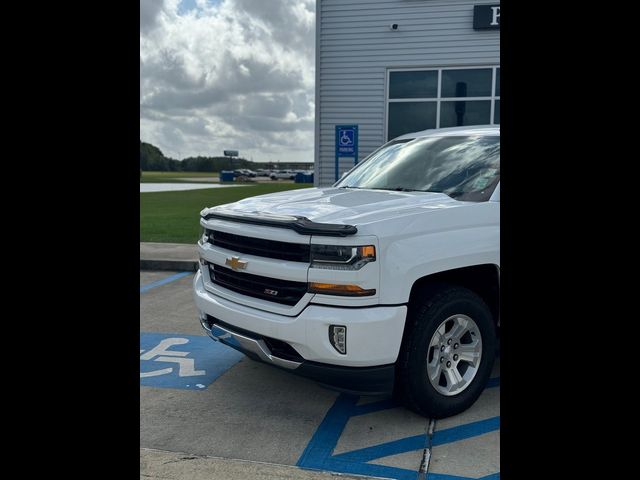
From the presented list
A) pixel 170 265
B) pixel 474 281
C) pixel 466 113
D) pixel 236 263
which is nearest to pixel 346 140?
pixel 466 113

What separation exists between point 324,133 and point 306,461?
33.5 feet

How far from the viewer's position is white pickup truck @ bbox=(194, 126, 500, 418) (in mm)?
2951

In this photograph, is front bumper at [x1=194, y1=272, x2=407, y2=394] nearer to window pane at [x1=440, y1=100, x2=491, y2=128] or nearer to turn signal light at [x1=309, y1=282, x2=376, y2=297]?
turn signal light at [x1=309, y1=282, x2=376, y2=297]

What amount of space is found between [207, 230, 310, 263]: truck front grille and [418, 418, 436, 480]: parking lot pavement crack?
1.29 m

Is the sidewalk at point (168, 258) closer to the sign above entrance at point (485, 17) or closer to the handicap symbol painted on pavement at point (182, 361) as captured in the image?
the handicap symbol painted on pavement at point (182, 361)

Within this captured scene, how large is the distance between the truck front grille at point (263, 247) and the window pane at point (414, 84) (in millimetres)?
9260

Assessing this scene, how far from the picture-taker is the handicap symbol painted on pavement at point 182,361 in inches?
162
